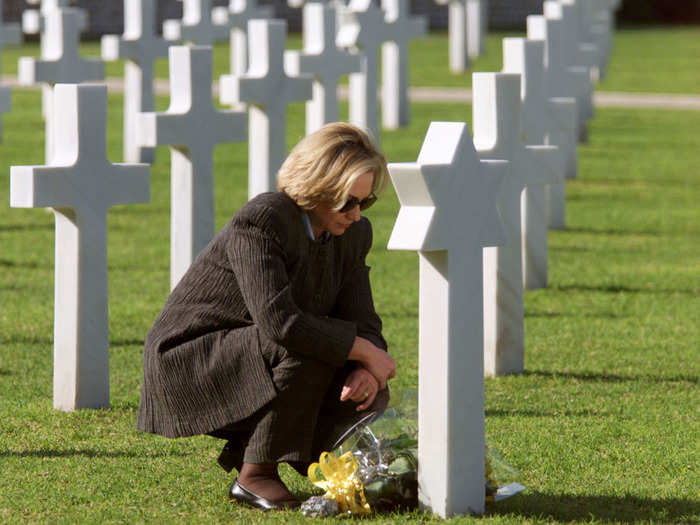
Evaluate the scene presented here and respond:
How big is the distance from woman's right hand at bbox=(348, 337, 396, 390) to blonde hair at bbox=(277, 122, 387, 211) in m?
0.38

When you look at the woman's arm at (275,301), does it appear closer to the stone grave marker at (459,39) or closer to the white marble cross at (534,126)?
the white marble cross at (534,126)

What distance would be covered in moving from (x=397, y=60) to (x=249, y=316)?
10940mm

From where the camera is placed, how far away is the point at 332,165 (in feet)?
12.1

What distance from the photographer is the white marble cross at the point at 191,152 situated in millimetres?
5801

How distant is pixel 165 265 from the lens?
25.9ft

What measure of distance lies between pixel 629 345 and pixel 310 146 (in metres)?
2.82

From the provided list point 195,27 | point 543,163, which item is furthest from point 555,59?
point 195,27

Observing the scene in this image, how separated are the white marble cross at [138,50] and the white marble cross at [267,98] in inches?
168

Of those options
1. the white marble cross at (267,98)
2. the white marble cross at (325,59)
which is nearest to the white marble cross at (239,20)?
the white marble cross at (325,59)

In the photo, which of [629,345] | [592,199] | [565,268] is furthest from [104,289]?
[592,199]

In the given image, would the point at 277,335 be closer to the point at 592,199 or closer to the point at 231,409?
the point at 231,409

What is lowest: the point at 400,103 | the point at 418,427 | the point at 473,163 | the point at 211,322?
the point at 400,103

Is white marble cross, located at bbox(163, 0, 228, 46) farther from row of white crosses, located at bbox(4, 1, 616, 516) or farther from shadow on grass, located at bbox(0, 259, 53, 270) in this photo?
row of white crosses, located at bbox(4, 1, 616, 516)

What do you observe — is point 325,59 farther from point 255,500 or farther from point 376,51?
point 255,500
